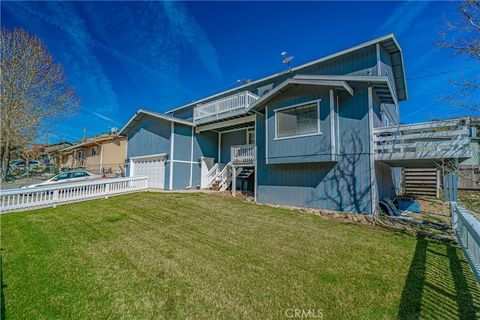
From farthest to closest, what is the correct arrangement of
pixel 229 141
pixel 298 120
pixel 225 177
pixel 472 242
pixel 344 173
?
pixel 229 141 → pixel 225 177 → pixel 298 120 → pixel 344 173 → pixel 472 242

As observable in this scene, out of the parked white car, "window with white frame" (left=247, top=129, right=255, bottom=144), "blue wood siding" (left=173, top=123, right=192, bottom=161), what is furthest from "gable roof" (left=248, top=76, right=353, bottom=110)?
the parked white car

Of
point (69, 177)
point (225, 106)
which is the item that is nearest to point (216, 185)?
point (225, 106)

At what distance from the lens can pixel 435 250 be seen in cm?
506

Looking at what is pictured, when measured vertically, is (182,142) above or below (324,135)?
above

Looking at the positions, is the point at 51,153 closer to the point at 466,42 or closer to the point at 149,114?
the point at 149,114

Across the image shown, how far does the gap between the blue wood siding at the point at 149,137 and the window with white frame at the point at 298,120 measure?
7.50m

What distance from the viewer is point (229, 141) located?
1559 cm

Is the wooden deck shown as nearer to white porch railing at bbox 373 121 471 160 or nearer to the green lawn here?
white porch railing at bbox 373 121 471 160

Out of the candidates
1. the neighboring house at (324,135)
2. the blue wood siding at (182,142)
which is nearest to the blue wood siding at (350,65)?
the neighboring house at (324,135)

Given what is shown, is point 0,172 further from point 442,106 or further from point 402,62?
point 402,62

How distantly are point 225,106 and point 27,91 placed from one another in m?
13.8

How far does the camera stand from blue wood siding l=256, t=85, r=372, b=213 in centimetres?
→ 789

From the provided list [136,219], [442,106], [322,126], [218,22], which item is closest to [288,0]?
[218,22]
